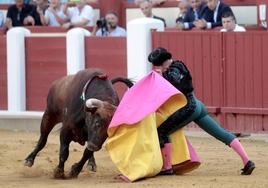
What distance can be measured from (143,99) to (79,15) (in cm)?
632

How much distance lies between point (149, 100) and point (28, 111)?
5768 millimetres

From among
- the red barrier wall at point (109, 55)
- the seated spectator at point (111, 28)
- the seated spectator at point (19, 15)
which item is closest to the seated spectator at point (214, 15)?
the red barrier wall at point (109, 55)

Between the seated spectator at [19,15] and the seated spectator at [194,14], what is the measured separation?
294cm

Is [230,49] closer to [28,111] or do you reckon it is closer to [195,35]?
[195,35]

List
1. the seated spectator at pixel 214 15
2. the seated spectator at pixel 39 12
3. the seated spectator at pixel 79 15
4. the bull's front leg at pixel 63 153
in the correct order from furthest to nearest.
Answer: the seated spectator at pixel 39 12 → the seated spectator at pixel 79 15 → the seated spectator at pixel 214 15 → the bull's front leg at pixel 63 153

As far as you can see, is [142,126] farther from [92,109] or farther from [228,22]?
[228,22]

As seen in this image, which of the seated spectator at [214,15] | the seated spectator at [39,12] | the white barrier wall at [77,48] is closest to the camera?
the seated spectator at [214,15]

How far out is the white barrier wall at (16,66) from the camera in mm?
13656

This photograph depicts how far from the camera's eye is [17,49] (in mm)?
13664

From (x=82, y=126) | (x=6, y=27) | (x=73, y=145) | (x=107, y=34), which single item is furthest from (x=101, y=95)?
(x=6, y=27)

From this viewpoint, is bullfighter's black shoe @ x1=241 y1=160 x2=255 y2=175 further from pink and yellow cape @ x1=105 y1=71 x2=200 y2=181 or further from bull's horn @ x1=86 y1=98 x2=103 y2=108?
bull's horn @ x1=86 y1=98 x2=103 y2=108

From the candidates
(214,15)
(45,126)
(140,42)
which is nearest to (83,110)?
(45,126)

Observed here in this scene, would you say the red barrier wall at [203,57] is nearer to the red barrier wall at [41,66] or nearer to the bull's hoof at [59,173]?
the red barrier wall at [41,66]

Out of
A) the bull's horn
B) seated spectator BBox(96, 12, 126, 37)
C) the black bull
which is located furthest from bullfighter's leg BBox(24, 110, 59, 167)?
seated spectator BBox(96, 12, 126, 37)
